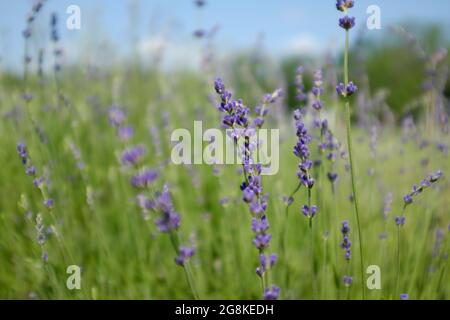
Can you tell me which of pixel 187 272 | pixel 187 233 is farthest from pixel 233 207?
pixel 187 272

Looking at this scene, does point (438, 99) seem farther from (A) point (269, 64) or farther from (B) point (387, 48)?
(B) point (387, 48)

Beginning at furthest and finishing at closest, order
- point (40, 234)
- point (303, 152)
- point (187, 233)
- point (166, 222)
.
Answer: point (187, 233), point (40, 234), point (303, 152), point (166, 222)

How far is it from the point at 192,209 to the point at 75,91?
2.52 meters

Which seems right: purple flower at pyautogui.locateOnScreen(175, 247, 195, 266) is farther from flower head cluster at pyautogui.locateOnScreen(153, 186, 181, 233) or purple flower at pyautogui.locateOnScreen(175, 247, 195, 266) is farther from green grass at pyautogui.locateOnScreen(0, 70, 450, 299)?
green grass at pyautogui.locateOnScreen(0, 70, 450, 299)

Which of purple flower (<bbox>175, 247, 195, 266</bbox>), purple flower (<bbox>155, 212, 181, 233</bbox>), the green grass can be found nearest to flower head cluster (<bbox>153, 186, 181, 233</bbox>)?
purple flower (<bbox>155, 212, 181, 233</bbox>)

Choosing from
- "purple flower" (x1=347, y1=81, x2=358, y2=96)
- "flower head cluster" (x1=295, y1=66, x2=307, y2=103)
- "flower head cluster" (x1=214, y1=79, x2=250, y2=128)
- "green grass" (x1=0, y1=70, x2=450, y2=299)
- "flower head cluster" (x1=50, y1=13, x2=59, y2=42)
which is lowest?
"green grass" (x1=0, y1=70, x2=450, y2=299)

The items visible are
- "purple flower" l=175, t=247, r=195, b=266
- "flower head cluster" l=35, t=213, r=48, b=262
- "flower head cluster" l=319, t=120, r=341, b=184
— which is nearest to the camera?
"purple flower" l=175, t=247, r=195, b=266

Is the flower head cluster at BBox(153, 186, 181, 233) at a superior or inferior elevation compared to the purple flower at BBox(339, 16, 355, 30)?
inferior

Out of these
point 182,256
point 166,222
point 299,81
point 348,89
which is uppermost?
point 299,81

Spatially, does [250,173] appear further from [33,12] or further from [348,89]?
[33,12]

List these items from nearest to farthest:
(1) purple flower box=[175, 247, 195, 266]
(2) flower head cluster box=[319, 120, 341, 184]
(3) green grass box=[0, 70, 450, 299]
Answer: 1. (1) purple flower box=[175, 247, 195, 266]
2. (2) flower head cluster box=[319, 120, 341, 184]
3. (3) green grass box=[0, 70, 450, 299]

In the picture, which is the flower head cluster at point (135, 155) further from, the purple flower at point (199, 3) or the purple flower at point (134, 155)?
the purple flower at point (199, 3)

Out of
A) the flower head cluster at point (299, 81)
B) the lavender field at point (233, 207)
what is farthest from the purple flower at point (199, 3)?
the flower head cluster at point (299, 81)
